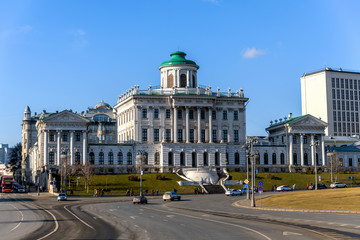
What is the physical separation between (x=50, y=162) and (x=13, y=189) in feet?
42.8

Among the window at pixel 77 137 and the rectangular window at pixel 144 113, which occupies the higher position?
the rectangular window at pixel 144 113

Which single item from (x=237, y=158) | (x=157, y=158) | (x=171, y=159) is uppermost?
(x=157, y=158)

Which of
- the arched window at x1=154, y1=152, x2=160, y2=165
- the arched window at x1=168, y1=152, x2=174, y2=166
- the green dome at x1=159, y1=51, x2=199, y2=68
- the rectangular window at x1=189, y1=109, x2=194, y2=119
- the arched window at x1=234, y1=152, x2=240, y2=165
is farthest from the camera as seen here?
the green dome at x1=159, y1=51, x2=199, y2=68

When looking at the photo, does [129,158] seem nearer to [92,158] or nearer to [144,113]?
[92,158]

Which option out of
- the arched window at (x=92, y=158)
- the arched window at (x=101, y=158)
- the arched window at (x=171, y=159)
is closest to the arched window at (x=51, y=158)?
the arched window at (x=92, y=158)

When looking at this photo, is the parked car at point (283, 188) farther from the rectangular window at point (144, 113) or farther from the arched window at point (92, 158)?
the arched window at point (92, 158)

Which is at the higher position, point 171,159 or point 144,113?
point 144,113

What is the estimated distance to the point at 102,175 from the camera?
12144cm

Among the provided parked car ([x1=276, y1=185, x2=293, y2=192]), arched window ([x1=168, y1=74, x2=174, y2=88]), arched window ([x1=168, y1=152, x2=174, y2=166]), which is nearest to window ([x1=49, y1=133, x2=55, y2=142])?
arched window ([x1=168, y1=152, x2=174, y2=166])

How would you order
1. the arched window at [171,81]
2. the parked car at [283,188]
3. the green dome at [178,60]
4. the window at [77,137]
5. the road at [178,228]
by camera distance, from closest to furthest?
the road at [178,228]
the parked car at [283,188]
the window at [77,137]
the arched window at [171,81]
the green dome at [178,60]

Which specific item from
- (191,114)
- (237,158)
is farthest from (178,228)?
(237,158)

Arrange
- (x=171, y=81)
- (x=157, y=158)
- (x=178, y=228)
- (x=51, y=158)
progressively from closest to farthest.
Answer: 1. (x=178, y=228)
2. (x=51, y=158)
3. (x=157, y=158)
4. (x=171, y=81)

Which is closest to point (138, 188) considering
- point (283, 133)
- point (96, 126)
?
point (283, 133)

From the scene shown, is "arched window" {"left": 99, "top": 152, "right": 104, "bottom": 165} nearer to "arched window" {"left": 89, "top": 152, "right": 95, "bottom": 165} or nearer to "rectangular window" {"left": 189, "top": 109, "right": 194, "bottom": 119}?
"arched window" {"left": 89, "top": 152, "right": 95, "bottom": 165}
